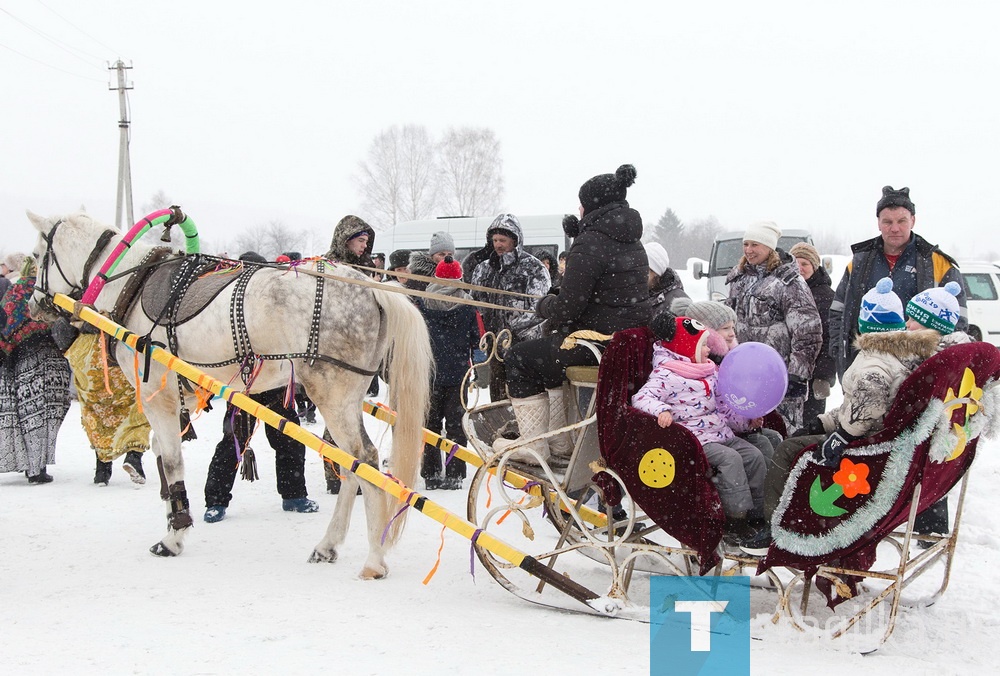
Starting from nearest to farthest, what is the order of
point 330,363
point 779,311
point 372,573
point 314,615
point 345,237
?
point 314,615, point 372,573, point 330,363, point 779,311, point 345,237

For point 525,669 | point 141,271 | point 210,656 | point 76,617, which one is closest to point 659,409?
point 525,669

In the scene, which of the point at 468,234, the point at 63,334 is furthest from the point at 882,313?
the point at 468,234

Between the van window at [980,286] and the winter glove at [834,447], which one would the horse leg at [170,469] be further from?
the van window at [980,286]

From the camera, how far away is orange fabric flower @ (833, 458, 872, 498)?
285cm

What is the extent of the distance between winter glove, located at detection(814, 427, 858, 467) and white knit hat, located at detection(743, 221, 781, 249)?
2208 millimetres

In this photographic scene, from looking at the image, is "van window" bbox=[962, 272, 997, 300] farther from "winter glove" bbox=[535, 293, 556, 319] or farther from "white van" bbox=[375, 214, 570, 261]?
"winter glove" bbox=[535, 293, 556, 319]

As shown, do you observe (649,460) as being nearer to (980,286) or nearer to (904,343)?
(904,343)

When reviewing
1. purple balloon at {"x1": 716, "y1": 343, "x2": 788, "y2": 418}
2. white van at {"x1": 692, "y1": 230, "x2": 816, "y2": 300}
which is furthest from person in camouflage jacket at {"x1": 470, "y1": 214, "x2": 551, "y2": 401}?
white van at {"x1": 692, "y1": 230, "x2": 816, "y2": 300}

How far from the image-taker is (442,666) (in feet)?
9.49

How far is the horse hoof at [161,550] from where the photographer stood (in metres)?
4.58

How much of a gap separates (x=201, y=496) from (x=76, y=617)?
267 cm

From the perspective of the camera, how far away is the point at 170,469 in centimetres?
472

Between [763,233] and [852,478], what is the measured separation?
2354 mm

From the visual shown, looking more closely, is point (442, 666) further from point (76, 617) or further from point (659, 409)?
point (76, 617)
